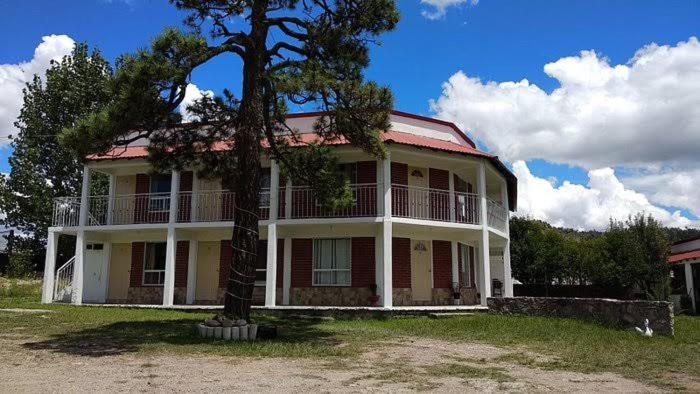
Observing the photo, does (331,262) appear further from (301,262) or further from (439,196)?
(439,196)

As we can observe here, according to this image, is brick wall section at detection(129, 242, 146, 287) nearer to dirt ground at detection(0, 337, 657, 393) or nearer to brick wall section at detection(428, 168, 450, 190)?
brick wall section at detection(428, 168, 450, 190)

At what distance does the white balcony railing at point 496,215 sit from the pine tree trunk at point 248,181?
10.8 m

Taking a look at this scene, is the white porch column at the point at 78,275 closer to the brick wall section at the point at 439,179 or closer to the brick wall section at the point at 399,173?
the brick wall section at the point at 399,173

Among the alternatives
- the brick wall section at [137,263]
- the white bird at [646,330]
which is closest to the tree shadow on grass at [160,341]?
the white bird at [646,330]

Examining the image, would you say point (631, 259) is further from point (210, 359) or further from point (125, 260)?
point (210, 359)

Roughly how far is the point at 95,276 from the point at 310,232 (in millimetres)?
9099

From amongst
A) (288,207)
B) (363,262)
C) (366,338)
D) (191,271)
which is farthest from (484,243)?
(191,271)

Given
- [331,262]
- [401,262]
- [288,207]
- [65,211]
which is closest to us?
[288,207]

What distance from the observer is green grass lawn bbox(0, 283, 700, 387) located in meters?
9.82

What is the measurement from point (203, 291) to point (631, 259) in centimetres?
2226

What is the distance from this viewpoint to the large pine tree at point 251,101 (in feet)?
35.8

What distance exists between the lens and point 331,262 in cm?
1995

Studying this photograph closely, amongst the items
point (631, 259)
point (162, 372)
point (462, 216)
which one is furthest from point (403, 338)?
point (631, 259)

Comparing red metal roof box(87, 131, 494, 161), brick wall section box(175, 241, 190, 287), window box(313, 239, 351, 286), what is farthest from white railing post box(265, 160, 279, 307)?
brick wall section box(175, 241, 190, 287)
